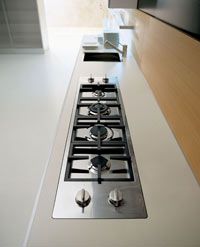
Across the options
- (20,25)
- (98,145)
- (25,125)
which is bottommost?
(98,145)

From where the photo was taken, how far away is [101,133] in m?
0.75

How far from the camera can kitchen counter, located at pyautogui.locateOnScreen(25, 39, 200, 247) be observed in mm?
452

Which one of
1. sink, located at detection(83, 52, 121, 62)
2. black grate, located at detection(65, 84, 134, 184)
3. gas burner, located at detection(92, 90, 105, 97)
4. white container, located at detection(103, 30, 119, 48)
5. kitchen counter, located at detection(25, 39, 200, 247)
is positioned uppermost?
white container, located at detection(103, 30, 119, 48)

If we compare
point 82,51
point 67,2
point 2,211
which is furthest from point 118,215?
point 67,2

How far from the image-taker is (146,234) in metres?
0.46

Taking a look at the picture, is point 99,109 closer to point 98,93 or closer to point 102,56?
point 98,93

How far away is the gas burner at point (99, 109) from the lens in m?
0.91

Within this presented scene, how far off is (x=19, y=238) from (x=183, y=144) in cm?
127

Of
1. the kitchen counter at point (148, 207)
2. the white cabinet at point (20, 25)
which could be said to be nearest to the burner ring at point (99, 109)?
the kitchen counter at point (148, 207)

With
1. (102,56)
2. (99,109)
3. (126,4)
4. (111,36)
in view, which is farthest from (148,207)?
(111,36)

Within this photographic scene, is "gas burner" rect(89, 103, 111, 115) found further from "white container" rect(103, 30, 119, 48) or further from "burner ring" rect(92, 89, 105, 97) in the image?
"white container" rect(103, 30, 119, 48)

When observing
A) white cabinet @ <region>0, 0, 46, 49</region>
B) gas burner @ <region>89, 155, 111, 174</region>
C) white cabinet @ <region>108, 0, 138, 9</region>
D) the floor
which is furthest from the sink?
white cabinet @ <region>0, 0, 46, 49</region>

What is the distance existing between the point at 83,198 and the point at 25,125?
77.8 inches

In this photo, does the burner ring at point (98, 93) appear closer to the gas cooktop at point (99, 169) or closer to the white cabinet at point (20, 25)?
the gas cooktop at point (99, 169)
